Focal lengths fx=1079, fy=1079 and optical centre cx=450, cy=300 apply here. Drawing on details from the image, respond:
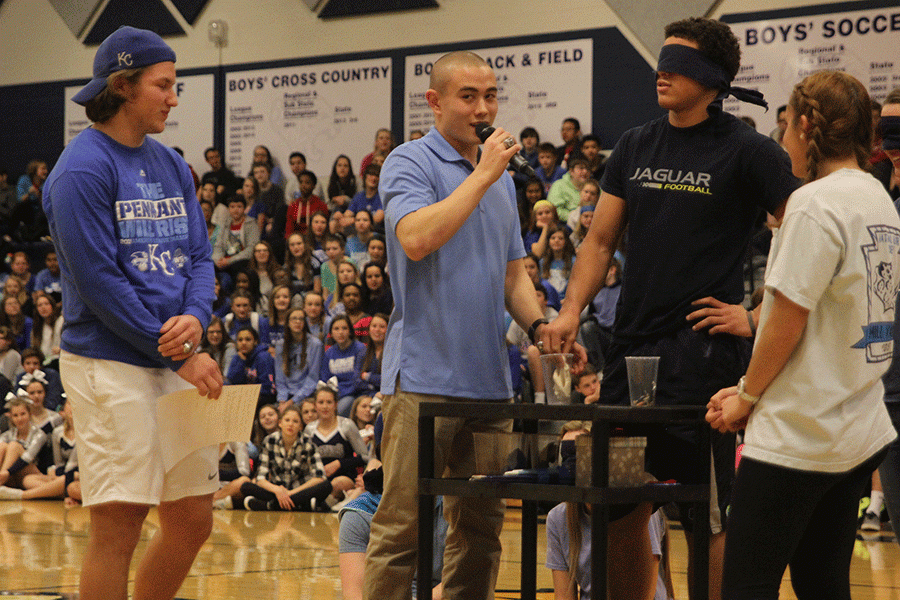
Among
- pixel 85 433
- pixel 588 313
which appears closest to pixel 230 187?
pixel 588 313

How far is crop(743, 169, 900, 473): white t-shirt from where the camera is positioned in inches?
90.0

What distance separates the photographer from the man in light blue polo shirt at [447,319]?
291 cm

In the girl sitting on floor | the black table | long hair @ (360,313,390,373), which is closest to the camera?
the black table

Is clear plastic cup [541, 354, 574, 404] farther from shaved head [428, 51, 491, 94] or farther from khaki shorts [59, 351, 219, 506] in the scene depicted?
khaki shorts [59, 351, 219, 506]

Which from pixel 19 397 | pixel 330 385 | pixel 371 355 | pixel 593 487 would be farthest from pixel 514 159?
pixel 19 397

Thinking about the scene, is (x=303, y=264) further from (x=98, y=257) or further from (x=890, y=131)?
(x=890, y=131)

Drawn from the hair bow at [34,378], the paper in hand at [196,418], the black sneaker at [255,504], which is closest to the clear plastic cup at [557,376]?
the paper in hand at [196,418]

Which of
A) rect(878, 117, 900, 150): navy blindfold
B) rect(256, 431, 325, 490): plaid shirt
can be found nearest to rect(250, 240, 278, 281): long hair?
rect(256, 431, 325, 490): plaid shirt

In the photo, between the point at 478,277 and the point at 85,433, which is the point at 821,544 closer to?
the point at 478,277

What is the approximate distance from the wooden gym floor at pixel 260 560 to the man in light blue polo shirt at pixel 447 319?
1804mm

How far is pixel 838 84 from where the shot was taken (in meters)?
2.39

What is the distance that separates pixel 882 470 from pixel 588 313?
20.5ft

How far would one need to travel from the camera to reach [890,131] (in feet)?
10.4

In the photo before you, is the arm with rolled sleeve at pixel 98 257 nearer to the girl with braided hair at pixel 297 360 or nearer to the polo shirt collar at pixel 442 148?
the polo shirt collar at pixel 442 148
